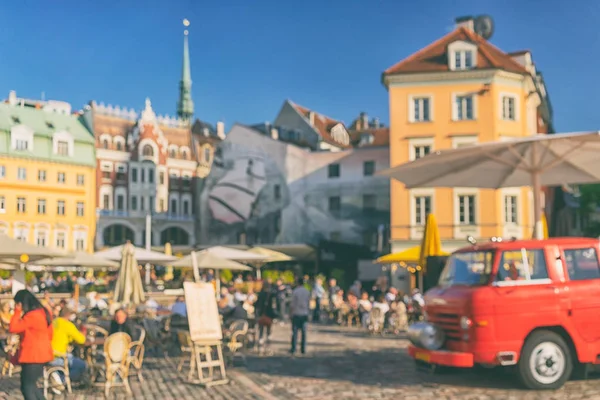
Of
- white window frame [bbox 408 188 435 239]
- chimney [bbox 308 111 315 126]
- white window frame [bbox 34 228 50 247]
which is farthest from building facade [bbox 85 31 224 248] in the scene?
white window frame [bbox 408 188 435 239]

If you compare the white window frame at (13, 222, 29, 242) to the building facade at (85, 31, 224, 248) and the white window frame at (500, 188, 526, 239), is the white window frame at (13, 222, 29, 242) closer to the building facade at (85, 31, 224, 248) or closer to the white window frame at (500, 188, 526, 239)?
the building facade at (85, 31, 224, 248)

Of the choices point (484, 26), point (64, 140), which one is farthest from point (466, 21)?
point (64, 140)

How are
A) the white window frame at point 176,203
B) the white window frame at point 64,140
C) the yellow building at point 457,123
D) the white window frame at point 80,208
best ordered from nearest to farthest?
1. the yellow building at point 457,123
2. the white window frame at point 64,140
3. the white window frame at point 80,208
4. the white window frame at point 176,203

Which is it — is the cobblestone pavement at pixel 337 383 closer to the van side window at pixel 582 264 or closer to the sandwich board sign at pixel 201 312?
the sandwich board sign at pixel 201 312

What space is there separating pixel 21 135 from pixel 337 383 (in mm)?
57082

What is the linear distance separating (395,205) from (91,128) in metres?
35.4

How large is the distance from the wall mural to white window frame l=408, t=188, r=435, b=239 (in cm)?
1031

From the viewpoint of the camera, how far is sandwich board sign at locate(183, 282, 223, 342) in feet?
39.1

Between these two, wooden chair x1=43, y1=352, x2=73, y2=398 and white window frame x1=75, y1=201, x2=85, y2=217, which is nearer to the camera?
wooden chair x1=43, y1=352, x2=73, y2=398

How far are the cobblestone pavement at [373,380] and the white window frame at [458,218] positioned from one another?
26025mm

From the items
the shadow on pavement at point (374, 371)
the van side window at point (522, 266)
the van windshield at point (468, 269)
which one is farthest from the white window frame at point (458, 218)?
the van side window at point (522, 266)

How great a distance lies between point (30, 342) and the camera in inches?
342

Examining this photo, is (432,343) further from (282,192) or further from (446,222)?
(282,192)

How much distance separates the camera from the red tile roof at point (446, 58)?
43.6 meters
